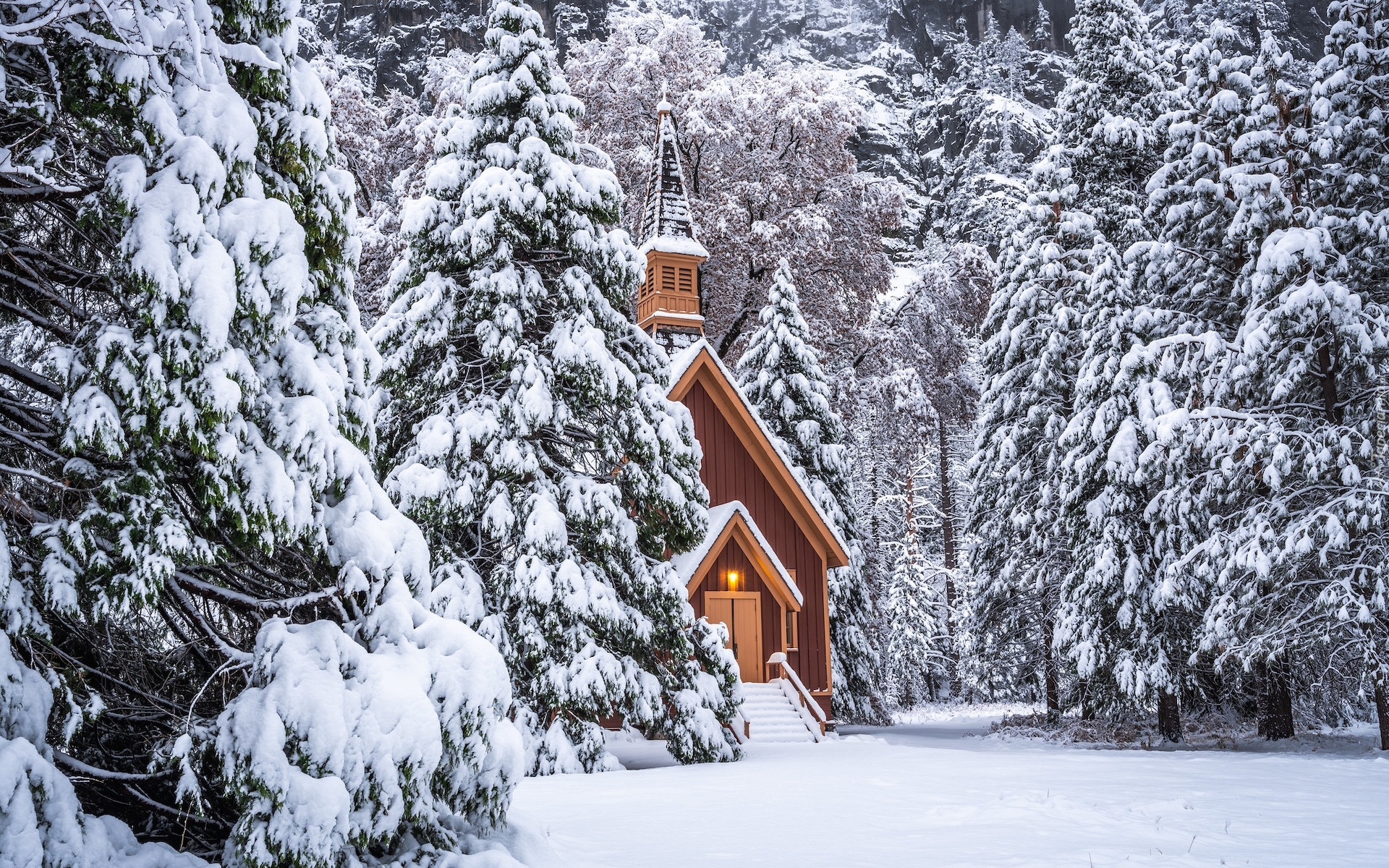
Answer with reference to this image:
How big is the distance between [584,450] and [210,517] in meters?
9.67

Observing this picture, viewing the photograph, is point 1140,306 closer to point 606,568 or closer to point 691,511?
point 691,511

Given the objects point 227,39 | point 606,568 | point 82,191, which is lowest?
point 606,568

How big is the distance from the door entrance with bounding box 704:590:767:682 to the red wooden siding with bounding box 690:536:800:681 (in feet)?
0.21

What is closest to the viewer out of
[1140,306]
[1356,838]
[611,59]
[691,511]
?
[1356,838]

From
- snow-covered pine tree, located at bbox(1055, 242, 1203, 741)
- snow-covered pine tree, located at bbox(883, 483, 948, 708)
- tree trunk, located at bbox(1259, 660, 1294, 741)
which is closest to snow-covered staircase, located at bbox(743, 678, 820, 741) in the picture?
snow-covered pine tree, located at bbox(1055, 242, 1203, 741)

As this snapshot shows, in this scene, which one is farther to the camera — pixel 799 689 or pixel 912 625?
pixel 912 625

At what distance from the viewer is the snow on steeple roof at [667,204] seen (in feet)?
73.8

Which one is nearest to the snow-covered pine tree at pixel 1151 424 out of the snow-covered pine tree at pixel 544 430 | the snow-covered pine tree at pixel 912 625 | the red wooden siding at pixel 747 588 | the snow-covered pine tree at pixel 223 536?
the red wooden siding at pixel 747 588

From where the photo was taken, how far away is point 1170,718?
709 inches

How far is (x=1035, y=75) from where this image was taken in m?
65.8

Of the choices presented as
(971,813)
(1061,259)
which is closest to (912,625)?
(1061,259)

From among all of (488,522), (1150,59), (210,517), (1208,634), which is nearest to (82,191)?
(210,517)

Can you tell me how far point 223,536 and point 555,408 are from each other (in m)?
8.19

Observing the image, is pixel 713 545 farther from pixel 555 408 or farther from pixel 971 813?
pixel 971 813
